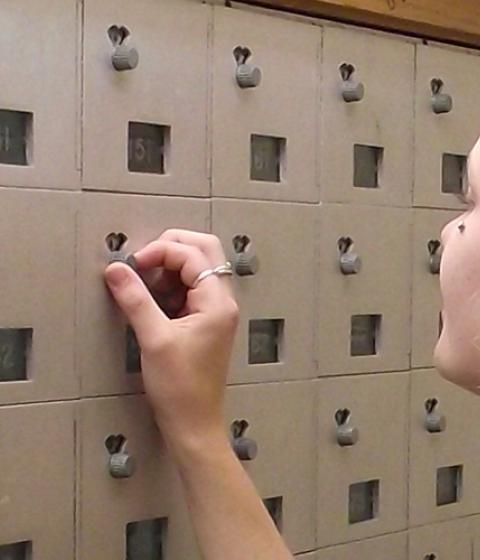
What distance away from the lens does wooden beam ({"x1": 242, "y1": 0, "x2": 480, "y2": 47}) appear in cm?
94

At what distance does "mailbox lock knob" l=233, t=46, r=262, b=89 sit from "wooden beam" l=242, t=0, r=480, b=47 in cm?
4

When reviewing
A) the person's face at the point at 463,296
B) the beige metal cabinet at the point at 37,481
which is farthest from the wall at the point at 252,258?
the person's face at the point at 463,296

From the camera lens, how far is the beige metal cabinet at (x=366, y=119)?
977 mm

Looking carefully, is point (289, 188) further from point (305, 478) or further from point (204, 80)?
point (305, 478)

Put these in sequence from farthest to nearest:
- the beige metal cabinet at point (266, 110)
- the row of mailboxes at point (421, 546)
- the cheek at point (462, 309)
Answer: the row of mailboxes at point (421, 546) → the beige metal cabinet at point (266, 110) → the cheek at point (462, 309)

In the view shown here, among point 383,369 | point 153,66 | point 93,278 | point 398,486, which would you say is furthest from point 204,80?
point 398,486

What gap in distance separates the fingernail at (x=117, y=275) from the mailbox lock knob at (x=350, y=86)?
0.29m

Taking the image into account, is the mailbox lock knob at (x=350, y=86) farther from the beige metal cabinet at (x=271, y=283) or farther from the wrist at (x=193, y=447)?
the wrist at (x=193, y=447)

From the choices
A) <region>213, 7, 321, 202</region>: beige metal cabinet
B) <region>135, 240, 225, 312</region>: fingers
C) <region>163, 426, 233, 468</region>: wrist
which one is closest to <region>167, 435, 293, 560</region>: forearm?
<region>163, 426, 233, 468</region>: wrist

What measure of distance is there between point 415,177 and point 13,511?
495 millimetres

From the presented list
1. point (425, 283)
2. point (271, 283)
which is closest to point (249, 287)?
point (271, 283)

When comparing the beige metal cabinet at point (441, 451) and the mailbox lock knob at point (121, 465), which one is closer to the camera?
the mailbox lock knob at point (121, 465)

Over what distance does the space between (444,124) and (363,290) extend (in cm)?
19

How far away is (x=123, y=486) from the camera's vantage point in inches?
33.2
